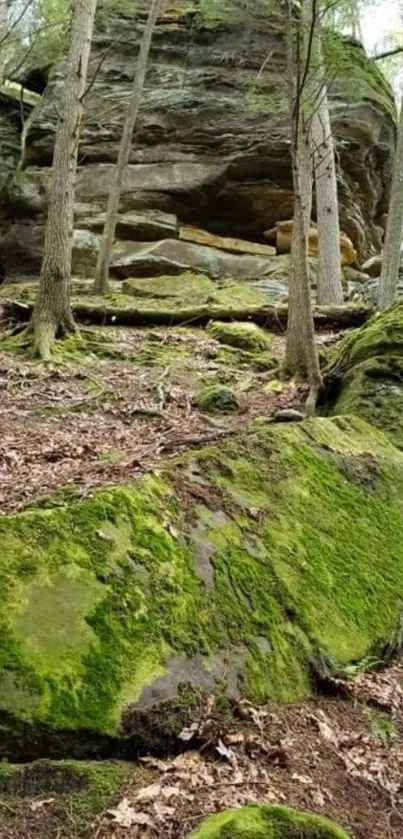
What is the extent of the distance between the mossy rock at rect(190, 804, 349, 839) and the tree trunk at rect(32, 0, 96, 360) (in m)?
8.42

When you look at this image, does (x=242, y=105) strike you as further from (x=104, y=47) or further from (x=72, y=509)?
(x=72, y=509)

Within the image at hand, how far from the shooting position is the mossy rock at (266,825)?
7.55 feet

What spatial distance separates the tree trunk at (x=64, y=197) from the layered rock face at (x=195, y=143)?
7081mm

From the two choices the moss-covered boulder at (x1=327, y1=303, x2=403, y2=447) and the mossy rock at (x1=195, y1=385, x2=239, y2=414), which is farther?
the mossy rock at (x1=195, y1=385, x2=239, y2=414)

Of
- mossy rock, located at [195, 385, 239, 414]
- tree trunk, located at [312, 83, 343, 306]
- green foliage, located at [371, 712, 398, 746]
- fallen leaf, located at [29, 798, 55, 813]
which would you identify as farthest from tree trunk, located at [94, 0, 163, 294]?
fallen leaf, located at [29, 798, 55, 813]

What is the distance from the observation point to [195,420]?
6.95 meters

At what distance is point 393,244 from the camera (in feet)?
44.1

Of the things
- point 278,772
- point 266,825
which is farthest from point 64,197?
point 266,825

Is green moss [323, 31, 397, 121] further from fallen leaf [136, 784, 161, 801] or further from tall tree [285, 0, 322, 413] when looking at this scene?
fallen leaf [136, 784, 161, 801]

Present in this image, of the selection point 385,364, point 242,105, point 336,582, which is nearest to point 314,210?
point 242,105

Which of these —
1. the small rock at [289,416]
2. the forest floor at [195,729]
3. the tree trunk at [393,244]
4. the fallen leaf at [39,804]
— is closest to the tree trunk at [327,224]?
the tree trunk at [393,244]

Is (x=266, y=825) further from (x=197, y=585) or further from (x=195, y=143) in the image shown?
(x=195, y=143)

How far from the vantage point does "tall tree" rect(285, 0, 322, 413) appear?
7260mm

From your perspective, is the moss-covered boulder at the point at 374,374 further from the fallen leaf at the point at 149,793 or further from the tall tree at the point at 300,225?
the fallen leaf at the point at 149,793
